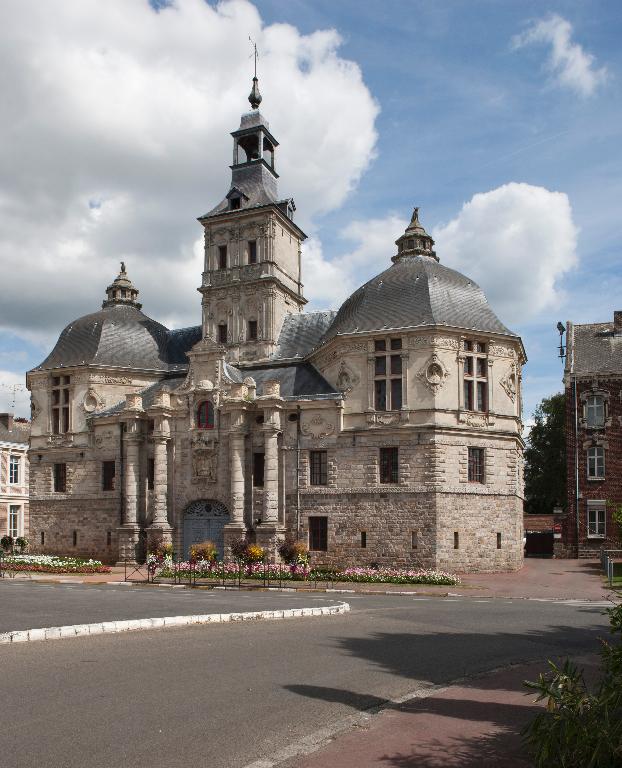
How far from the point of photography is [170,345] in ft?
151

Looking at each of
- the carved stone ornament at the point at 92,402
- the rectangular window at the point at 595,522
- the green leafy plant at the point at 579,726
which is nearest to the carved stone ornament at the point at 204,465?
the carved stone ornament at the point at 92,402

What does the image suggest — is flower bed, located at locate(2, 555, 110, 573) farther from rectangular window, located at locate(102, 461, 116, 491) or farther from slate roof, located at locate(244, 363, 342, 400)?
slate roof, located at locate(244, 363, 342, 400)

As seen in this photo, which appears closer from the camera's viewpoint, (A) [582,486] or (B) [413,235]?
(B) [413,235]

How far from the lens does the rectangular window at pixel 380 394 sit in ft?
117

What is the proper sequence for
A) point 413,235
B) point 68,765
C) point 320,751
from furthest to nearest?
point 413,235 < point 320,751 < point 68,765

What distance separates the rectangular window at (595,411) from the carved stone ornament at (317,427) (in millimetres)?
17575

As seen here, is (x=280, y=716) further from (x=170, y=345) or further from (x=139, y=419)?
(x=170, y=345)

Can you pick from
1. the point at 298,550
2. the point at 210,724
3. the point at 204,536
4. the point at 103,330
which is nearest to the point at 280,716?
the point at 210,724

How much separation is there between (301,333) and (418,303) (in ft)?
29.9

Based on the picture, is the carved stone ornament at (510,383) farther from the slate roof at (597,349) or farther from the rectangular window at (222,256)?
the rectangular window at (222,256)

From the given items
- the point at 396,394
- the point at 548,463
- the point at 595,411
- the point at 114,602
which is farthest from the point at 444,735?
the point at 548,463

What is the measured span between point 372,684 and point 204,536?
28.4 metres

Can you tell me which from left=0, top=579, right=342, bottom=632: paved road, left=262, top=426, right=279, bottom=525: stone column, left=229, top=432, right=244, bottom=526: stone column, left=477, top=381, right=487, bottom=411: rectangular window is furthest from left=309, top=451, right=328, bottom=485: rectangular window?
left=0, top=579, right=342, bottom=632: paved road

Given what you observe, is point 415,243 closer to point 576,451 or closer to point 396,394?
point 396,394
